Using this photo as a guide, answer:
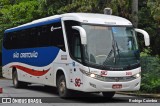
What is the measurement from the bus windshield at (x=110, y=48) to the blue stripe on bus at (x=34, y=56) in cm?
258

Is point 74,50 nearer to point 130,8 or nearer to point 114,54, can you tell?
point 114,54

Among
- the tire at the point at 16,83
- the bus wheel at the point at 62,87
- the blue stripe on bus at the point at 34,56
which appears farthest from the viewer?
the tire at the point at 16,83

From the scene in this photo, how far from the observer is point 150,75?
2008cm

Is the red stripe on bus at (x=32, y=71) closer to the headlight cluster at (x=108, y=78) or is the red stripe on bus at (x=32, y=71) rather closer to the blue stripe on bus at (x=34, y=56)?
the blue stripe on bus at (x=34, y=56)

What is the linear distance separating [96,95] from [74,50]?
366cm

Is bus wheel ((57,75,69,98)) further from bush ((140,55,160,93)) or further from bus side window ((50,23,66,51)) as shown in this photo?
bush ((140,55,160,93))

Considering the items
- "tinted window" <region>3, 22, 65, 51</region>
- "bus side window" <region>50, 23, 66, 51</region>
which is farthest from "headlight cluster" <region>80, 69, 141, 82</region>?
"tinted window" <region>3, 22, 65, 51</region>

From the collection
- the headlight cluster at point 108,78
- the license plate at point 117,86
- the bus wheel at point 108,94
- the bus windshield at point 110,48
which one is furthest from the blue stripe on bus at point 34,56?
the license plate at point 117,86

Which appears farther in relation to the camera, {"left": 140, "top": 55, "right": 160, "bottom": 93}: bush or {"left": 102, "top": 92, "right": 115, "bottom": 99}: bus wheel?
{"left": 140, "top": 55, "right": 160, "bottom": 93}: bush

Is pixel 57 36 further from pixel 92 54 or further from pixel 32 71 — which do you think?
pixel 32 71

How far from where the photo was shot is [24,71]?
74.0ft

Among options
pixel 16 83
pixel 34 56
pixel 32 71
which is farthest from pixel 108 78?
pixel 16 83

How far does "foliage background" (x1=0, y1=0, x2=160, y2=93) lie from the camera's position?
20494 mm

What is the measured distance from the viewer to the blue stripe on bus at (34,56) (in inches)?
728
